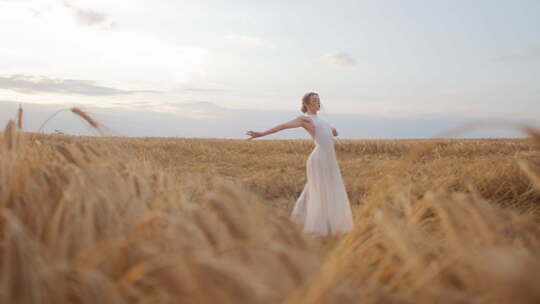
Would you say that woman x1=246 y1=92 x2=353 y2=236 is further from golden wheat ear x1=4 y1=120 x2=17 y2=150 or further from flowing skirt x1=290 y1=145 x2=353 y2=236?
golden wheat ear x1=4 y1=120 x2=17 y2=150

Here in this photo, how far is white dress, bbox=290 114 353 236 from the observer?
5594mm

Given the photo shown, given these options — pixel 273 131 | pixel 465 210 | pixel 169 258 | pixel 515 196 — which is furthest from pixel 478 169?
pixel 169 258

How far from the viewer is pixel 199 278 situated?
1.17 meters

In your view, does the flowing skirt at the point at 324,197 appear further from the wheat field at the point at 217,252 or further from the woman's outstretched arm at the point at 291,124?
the wheat field at the point at 217,252

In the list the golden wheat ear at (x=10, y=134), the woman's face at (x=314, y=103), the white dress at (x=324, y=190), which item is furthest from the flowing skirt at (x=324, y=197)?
the golden wheat ear at (x=10, y=134)

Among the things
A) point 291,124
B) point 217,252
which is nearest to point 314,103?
point 291,124

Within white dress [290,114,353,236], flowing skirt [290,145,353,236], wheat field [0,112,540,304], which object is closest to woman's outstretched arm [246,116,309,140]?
white dress [290,114,353,236]

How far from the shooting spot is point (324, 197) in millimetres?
5668

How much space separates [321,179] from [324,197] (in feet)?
0.81

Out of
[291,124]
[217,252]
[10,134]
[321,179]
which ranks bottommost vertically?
[321,179]

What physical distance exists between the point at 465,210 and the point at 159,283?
129 centimetres

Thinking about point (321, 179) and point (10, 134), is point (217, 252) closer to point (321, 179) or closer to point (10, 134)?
point (10, 134)

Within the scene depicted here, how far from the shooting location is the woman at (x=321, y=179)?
18.3 ft

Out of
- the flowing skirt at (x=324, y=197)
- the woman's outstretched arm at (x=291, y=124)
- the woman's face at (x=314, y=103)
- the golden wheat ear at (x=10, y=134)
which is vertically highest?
the woman's face at (x=314, y=103)
